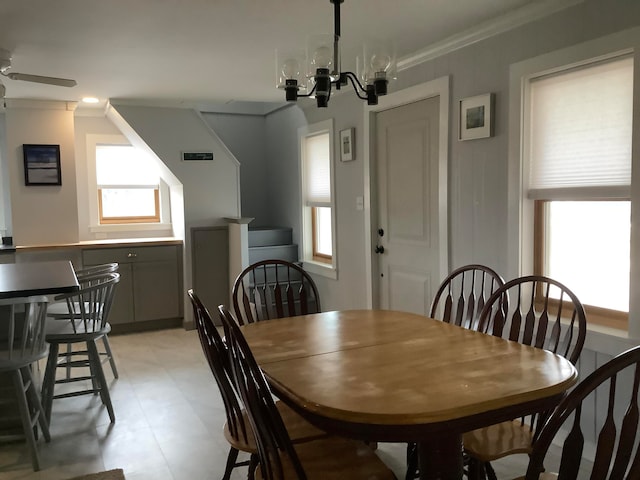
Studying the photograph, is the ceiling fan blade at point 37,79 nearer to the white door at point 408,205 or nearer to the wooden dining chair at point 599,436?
the white door at point 408,205

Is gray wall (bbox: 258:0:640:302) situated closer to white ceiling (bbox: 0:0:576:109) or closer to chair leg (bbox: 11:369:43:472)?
white ceiling (bbox: 0:0:576:109)

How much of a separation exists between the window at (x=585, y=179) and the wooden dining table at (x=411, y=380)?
0.91m

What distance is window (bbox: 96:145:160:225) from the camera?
5.48 m

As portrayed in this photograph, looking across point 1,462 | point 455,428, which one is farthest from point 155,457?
point 455,428

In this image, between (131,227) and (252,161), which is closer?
(131,227)

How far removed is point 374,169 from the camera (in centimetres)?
405

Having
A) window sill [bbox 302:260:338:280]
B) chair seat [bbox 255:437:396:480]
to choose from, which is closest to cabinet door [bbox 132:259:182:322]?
window sill [bbox 302:260:338:280]

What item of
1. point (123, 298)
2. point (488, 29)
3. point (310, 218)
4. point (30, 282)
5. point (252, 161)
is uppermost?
point (488, 29)

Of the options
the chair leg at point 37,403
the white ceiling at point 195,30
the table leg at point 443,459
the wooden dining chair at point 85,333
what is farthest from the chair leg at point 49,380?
the table leg at point 443,459

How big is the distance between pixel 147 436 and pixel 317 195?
111 inches

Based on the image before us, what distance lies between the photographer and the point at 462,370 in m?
1.62

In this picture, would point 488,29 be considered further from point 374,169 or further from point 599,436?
point 599,436

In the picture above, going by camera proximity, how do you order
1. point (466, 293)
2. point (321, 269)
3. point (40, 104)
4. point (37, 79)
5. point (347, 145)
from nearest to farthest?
point (37, 79) → point (466, 293) → point (347, 145) → point (40, 104) → point (321, 269)

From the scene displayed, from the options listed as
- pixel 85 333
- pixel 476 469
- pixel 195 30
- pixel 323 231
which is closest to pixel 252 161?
pixel 323 231
